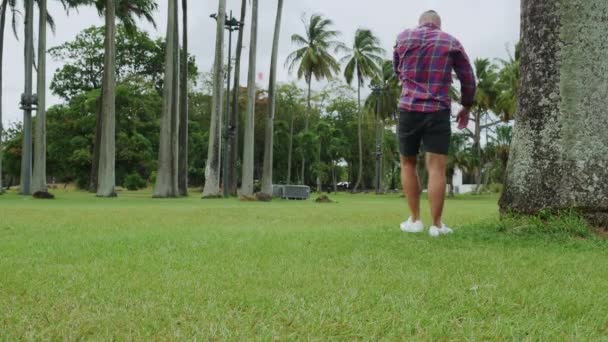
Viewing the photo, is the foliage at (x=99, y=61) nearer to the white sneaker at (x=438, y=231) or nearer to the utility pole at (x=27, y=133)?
the utility pole at (x=27, y=133)

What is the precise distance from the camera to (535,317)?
2.39 m

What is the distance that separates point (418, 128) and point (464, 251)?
1.35 metres

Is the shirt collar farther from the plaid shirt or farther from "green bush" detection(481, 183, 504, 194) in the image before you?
"green bush" detection(481, 183, 504, 194)

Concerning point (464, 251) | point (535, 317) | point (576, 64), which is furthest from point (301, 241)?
point (576, 64)

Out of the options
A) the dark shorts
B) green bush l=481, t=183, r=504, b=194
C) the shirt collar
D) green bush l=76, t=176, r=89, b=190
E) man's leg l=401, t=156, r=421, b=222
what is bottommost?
green bush l=481, t=183, r=504, b=194

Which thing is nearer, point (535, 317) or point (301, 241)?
point (535, 317)

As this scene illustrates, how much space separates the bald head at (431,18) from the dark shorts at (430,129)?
0.85 meters

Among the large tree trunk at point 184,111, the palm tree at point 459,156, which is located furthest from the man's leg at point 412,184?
the palm tree at point 459,156

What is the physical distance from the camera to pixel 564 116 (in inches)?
198

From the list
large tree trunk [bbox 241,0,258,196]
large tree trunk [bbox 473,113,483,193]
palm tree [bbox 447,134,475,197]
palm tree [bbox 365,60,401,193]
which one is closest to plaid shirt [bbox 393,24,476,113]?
large tree trunk [bbox 241,0,258,196]

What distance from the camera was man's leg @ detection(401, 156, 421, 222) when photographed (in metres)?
5.42

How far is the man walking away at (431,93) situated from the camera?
507 centimetres

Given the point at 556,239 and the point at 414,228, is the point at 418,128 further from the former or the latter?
the point at 556,239

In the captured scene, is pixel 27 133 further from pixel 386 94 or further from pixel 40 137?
pixel 386 94
